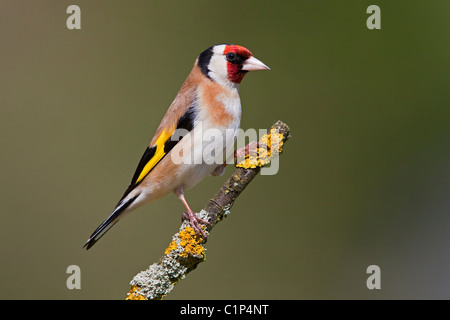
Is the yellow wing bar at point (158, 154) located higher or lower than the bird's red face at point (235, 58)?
lower

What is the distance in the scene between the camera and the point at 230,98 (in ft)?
10.5

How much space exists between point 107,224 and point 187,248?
56 cm

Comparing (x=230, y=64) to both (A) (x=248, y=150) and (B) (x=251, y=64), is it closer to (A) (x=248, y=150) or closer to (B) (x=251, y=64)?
(B) (x=251, y=64)

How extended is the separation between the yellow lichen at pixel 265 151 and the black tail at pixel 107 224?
712mm

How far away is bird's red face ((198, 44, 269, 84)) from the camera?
3246 millimetres

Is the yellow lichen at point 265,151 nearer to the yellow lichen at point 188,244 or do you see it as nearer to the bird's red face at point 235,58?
the yellow lichen at point 188,244

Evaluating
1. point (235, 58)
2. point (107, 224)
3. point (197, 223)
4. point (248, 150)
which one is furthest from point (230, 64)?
point (107, 224)

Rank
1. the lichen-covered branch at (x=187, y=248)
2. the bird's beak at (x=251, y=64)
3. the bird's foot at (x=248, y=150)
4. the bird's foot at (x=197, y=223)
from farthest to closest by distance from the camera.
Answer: the bird's beak at (x=251, y=64), the bird's foot at (x=248, y=150), the bird's foot at (x=197, y=223), the lichen-covered branch at (x=187, y=248)

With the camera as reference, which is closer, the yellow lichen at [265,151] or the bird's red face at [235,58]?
the yellow lichen at [265,151]

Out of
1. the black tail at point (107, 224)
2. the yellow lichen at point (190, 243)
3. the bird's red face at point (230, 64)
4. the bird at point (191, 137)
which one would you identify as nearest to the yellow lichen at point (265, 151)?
the bird at point (191, 137)

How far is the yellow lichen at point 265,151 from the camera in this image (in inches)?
108

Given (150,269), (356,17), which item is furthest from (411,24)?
(150,269)

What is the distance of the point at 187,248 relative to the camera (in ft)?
8.54

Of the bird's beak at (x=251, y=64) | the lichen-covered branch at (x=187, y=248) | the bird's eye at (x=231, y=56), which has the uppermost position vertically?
the bird's eye at (x=231, y=56)
